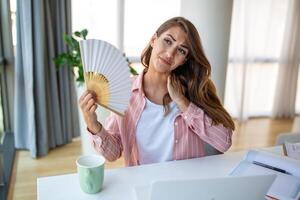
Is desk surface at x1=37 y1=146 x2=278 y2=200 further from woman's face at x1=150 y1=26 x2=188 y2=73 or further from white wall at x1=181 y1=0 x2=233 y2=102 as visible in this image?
white wall at x1=181 y1=0 x2=233 y2=102

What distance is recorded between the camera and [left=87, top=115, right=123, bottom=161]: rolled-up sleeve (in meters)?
1.14

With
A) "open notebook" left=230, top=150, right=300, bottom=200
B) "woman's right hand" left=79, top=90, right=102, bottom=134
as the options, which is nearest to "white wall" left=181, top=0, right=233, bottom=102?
"open notebook" left=230, top=150, right=300, bottom=200

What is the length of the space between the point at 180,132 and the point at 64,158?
1.85 metres

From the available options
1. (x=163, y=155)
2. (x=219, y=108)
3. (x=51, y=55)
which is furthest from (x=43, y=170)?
(x=219, y=108)

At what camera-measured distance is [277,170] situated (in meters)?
1.09

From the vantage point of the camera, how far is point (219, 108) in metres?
1.29

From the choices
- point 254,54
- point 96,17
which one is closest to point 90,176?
point 96,17

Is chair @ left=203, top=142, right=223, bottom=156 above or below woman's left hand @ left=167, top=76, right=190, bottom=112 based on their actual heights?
below

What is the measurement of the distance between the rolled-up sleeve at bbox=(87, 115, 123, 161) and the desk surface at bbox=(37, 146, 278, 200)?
9 cm

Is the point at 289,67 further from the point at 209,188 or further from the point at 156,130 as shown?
the point at 209,188

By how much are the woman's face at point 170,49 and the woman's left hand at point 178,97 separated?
0.31 ft

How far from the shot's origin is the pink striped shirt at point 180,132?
4.05 feet

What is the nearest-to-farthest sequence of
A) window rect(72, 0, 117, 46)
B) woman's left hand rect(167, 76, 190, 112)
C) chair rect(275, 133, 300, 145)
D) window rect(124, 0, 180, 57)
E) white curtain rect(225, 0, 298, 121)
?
1. woman's left hand rect(167, 76, 190, 112)
2. chair rect(275, 133, 300, 145)
3. window rect(72, 0, 117, 46)
4. window rect(124, 0, 180, 57)
5. white curtain rect(225, 0, 298, 121)

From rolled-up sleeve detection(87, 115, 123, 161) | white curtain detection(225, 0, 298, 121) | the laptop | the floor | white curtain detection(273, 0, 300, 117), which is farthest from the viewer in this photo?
white curtain detection(273, 0, 300, 117)
